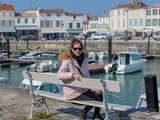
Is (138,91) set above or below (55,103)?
below

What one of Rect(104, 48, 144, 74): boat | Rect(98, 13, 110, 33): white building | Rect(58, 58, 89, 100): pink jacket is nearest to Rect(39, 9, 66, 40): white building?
Rect(98, 13, 110, 33): white building

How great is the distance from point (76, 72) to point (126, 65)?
1465 inches

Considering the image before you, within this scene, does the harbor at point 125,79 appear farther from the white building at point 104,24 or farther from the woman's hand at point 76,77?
the white building at point 104,24

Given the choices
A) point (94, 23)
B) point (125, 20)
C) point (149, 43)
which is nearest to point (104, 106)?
point (149, 43)

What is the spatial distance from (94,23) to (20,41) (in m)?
36.0

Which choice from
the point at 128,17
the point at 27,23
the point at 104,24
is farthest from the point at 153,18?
the point at 27,23

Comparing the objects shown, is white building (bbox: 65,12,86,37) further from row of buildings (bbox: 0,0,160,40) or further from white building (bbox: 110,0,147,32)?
white building (bbox: 110,0,147,32)

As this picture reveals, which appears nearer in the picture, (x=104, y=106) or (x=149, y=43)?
(x=104, y=106)

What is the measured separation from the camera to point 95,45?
236 ft

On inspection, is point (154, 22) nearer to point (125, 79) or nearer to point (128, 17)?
point (128, 17)

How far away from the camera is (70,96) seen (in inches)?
328

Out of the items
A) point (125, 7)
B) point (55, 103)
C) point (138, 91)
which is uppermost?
point (125, 7)

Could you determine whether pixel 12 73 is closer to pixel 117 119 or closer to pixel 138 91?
pixel 138 91

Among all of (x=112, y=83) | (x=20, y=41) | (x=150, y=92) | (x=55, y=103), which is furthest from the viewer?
(x=20, y=41)
